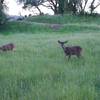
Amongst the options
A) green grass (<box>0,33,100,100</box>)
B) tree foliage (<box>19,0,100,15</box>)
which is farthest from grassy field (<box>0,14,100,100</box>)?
tree foliage (<box>19,0,100,15</box>)

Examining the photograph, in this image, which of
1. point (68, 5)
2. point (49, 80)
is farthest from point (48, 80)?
point (68, 5)

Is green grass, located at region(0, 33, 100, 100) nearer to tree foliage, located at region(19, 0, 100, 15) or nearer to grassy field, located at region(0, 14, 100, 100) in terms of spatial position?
grassy field, located at region(0, 14, 100, 100)

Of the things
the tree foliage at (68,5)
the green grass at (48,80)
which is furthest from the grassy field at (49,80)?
the tree foliage at (68,5)

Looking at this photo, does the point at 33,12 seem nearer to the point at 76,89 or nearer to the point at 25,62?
the point at 25,62

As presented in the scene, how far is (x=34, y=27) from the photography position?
128 feet

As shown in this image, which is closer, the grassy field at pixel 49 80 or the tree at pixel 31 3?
the grassy field at pixel 49 80

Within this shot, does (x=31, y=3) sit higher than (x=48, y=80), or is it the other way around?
(x=48, y=80)

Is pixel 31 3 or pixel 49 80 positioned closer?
pixel 49 80

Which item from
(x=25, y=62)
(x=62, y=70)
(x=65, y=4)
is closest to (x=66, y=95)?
(x=62, y=70)

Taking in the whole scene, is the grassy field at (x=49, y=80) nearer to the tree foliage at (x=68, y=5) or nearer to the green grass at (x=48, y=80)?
the green grass at (x=48, y=80)

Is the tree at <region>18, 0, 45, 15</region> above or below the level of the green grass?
below

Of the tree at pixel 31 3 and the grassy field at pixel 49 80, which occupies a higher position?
the grassy field at pixel 49 80

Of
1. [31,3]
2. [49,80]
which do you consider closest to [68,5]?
[31,3]

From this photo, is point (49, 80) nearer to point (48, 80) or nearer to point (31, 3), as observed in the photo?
point (48, 80)
